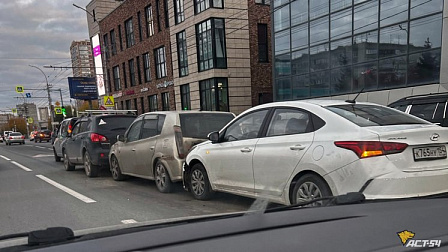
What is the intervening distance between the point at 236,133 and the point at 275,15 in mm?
15745

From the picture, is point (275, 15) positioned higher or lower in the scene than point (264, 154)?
higher

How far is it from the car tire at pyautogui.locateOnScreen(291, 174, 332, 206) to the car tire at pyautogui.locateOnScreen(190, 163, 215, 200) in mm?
1923

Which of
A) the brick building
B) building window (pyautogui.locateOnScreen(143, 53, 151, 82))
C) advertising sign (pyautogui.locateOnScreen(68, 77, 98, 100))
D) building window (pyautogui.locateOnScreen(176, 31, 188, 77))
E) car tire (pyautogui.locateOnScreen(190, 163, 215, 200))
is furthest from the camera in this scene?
advertising sign (pyautogui.locateOnScreen(68, 77, 98, 100))

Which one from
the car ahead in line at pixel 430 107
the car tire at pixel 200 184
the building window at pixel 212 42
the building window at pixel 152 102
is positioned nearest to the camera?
the car tire at pixel 200 184

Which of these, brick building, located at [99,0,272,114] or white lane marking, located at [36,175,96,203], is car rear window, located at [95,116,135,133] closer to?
white lane marking, located at [36,175,96,203]

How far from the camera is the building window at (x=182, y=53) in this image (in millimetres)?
25188

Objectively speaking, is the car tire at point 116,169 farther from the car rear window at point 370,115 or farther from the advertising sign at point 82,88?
the advertising sign at point 82,88

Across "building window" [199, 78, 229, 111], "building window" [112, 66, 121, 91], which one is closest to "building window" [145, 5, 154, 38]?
"building window" [112, 66, 121, 91]

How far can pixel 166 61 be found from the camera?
90.9 ft

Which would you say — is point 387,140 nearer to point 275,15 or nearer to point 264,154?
point 264,154

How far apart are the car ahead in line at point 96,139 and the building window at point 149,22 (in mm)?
21964

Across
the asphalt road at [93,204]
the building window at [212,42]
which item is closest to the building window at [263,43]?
the building window at [212,42]

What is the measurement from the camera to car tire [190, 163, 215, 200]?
5559 millimetres

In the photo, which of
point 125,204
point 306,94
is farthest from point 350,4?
point 125,204
